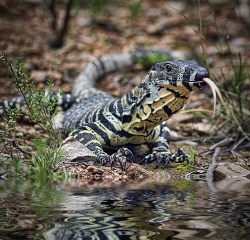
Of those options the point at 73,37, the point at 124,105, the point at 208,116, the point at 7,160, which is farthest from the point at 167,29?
the point at 7,160

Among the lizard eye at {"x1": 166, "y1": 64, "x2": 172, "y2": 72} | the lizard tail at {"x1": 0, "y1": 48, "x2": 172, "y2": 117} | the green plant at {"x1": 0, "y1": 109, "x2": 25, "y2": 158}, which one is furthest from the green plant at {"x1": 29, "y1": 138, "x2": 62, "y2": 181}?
the lizard tail at {"x1": 0, "y1": 48, "x2": 172, "y2": 117}

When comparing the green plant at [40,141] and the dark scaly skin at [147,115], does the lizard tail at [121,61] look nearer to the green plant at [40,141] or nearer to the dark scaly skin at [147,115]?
the dark scaly skin at [147,115]

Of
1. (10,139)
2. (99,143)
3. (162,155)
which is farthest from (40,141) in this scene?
(162,155)

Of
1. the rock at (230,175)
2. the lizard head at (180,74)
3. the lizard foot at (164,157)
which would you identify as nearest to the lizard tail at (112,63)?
the lizard foot at (164,157)

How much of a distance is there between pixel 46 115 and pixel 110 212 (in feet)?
8.51

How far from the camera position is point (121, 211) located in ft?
14.2

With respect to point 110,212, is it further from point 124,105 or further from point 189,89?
point 124,105

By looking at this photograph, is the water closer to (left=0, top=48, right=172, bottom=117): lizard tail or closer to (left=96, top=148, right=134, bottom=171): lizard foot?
(left=96, top=148, right=134, bottom=171): lizard foot

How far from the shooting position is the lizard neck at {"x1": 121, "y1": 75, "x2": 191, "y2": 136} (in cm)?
652

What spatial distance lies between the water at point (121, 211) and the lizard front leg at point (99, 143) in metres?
0.76

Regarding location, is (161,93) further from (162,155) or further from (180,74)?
(162,155)

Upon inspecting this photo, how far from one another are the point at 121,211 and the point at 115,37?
9.89 m

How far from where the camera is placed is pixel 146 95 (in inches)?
265

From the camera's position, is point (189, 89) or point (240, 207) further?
point (189, 89)
